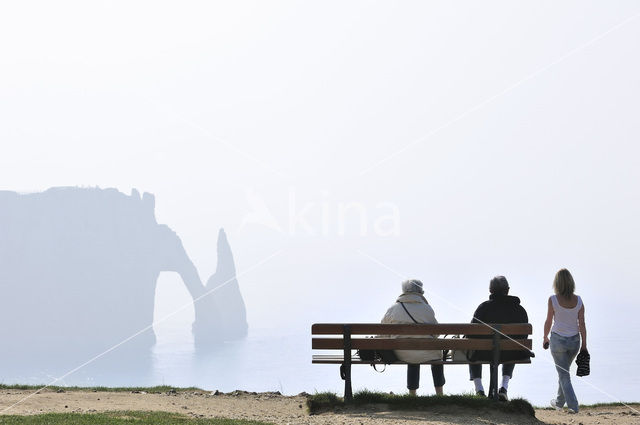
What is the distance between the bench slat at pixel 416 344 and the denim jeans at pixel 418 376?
49 cm

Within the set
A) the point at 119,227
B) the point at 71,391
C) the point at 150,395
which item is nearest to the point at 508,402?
the point at 150,395

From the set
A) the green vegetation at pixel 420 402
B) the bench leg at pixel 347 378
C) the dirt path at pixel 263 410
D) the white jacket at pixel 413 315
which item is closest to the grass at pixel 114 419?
the dirt path at pixel 263 410

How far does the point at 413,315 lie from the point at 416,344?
1.48ft

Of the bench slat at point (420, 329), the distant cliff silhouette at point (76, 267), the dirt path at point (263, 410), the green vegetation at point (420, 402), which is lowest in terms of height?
the dirt path at point (263, 410)

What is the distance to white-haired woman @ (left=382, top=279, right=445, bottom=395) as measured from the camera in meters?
11.8

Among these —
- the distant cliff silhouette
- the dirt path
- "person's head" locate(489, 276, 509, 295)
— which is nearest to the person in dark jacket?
"person's head" locate(489, 276, 509, 295)

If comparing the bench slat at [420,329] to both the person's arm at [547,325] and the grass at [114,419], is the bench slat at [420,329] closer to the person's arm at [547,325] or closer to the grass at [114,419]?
the person's arm at [547,325]

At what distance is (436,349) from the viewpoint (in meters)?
11.7

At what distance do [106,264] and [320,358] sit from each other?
113m

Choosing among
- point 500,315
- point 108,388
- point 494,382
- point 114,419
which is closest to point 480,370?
point 494,382

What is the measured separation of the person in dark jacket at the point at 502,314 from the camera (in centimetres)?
1195

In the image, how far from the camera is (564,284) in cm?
1194

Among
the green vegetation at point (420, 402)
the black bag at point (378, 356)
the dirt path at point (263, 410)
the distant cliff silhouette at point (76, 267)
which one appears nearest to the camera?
the dirt path at point (263, 410)

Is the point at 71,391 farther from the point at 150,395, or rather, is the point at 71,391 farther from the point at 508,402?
the point at 508,402
